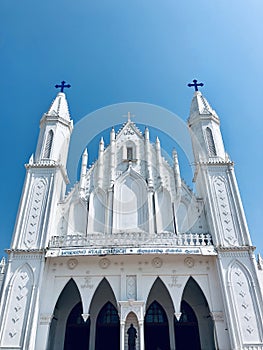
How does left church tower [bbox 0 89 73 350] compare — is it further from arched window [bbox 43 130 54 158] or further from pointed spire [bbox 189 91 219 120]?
pointed spire [bbox 189 91 219 120]

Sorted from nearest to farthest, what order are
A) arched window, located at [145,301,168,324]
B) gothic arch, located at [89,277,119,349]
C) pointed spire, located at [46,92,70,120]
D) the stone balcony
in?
the stone balcony → gothic arch, located at [89,277,119,349] → arched window, located at [145,301,168,324] → pointed spire, located at [46,92,70,120]

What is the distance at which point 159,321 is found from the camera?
1892cm

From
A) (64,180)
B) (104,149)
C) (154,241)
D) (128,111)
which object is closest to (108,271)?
(154,241)

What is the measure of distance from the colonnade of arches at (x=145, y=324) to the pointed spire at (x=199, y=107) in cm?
1271

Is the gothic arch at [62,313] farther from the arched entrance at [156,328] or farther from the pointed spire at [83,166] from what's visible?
the pointed spire at [83,166]

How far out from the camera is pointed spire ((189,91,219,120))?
23.9 m

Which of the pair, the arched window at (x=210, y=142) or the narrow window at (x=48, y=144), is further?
the narrow window at (x=48, y=144)

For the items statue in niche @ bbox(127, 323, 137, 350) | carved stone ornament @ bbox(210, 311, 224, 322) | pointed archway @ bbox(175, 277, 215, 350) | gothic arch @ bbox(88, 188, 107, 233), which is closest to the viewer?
carved stone ornament @ bbox(210, 311, 224, 322)

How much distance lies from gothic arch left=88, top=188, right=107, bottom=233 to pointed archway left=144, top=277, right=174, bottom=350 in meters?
5.06

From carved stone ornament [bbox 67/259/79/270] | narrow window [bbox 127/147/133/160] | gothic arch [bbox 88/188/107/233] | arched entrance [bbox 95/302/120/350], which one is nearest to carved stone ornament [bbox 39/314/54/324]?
carved stone ornament [bbox 67/259/79/270]

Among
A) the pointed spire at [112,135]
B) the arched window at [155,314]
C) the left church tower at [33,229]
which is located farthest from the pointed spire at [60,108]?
the arched window at [155,314]

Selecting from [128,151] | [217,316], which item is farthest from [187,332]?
[128,151]

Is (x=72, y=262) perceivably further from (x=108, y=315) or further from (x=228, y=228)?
(x=228, y=228)

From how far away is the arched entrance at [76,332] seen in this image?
18312 mm
